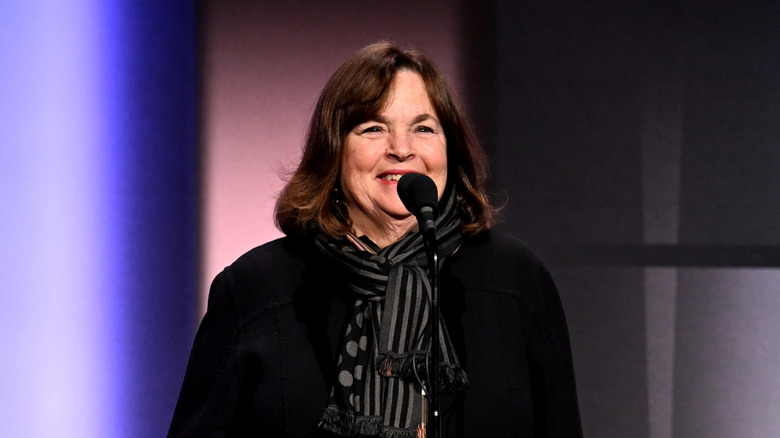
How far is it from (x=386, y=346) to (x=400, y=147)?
37 centimetres

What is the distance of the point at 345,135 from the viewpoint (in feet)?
5.82

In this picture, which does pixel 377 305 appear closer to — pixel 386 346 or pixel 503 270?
pixel 386 346

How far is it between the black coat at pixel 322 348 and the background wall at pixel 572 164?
Answer: 111cm

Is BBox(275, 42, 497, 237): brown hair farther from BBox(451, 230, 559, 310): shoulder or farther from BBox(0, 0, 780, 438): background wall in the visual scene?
BBox(0, 0, 780, 438): background wall

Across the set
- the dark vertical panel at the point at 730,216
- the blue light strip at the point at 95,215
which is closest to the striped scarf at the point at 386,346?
the blue light strip at the point at 95,215

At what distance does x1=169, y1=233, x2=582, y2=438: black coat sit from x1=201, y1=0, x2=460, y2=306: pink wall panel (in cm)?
111

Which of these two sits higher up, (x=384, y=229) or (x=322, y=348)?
(x=384, y=229)

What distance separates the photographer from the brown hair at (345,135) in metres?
1.75

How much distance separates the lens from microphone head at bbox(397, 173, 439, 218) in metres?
1.24

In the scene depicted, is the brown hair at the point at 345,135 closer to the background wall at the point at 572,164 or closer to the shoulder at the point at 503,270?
the shoulder at the point at 503,270

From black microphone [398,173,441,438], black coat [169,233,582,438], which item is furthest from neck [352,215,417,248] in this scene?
black microphone [398,173,441,438]

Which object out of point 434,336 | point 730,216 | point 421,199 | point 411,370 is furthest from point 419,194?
point 730,216

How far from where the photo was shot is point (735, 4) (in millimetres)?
2891

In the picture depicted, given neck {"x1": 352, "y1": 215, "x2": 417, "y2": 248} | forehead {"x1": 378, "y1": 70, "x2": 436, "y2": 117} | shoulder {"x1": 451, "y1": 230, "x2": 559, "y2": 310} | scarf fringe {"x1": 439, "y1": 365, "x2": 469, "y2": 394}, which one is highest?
forehead {"x1": 378, "y1": 70, "x2": 436, "y2": 117}
